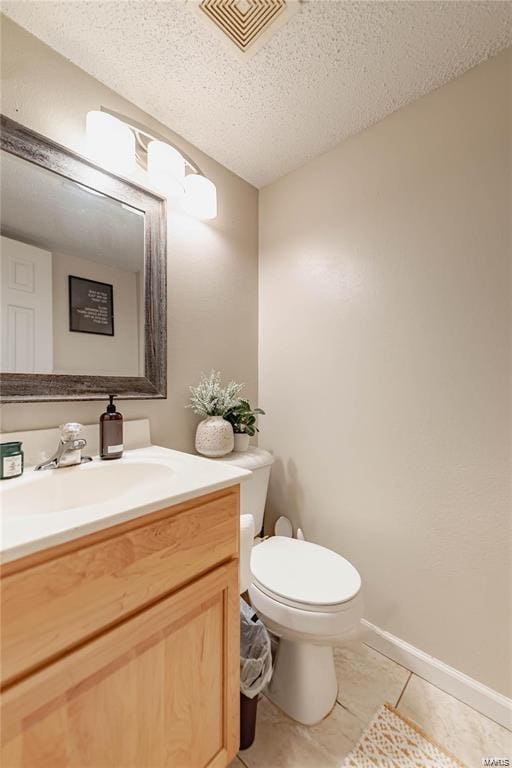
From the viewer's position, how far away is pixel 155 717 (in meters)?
0.66

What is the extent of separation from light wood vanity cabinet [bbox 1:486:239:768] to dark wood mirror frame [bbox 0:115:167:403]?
0.59m

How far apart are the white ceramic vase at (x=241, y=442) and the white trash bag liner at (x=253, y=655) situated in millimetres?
564

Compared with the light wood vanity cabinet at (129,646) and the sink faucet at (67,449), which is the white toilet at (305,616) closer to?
the light wood vanity cabinet at (129,646)

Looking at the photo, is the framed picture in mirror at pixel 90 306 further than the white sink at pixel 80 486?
Yes

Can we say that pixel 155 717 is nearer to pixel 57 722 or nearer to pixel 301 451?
pixel 57 722

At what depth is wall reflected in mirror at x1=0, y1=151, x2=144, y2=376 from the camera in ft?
3.04

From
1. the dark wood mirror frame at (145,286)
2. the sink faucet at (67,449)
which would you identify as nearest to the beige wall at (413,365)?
the dark wood mirror frame at (145,286)

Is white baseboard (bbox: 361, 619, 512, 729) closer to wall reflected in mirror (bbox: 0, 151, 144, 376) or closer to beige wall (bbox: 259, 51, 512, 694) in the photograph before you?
beige wall (bbox: 259, 51, 512, 694)

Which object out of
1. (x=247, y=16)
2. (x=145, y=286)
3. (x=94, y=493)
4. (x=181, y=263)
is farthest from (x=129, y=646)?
(x=247, y=16)

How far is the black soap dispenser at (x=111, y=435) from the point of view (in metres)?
1.00

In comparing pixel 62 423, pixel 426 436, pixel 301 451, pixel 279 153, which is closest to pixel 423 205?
pixel 279 153

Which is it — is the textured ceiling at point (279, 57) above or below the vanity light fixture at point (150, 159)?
above

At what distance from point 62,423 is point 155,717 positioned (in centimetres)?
78

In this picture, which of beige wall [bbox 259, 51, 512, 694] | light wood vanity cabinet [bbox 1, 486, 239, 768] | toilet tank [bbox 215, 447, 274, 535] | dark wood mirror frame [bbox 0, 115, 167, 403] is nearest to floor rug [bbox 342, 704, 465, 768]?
beige wall [bbox 259, 51, 512, 694]
